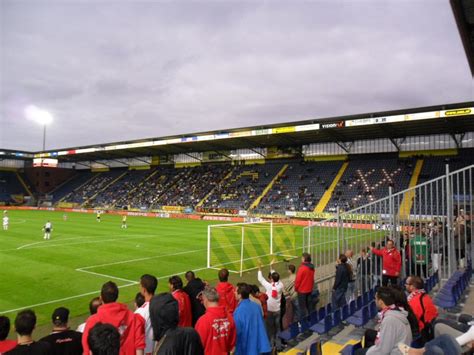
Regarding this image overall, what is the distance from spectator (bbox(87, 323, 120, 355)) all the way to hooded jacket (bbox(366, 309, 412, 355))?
3.01 m

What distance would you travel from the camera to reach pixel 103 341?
3309 millimetres

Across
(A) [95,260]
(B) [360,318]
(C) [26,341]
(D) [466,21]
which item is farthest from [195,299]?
(A) [95,260]

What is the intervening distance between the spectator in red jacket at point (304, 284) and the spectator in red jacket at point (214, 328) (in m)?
5.21

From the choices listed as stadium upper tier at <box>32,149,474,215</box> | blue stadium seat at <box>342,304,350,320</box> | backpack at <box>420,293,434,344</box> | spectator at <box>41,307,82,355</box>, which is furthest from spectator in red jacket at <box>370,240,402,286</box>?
stadium upper tier at <box>32,149,474,215</box>

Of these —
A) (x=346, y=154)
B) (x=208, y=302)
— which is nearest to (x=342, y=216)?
(x=208, y=302)

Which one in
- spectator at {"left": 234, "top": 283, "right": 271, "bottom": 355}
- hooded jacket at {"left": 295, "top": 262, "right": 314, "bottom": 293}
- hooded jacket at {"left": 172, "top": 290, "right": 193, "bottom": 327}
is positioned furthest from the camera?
hooded jacket at {"left": 295, "top": 262, "right": 314, "bottom": 293}

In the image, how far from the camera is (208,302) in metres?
4.43

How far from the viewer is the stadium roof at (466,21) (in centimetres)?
1054

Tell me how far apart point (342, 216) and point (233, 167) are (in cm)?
5137

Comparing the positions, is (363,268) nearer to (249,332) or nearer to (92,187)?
(249,332)

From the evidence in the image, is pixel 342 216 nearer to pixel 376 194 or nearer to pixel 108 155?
pixel 376 194

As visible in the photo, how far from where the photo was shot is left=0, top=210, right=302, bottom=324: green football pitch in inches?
518

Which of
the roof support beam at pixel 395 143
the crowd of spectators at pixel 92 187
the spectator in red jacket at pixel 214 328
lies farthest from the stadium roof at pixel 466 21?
the crowd of spectators at pixel 92 187

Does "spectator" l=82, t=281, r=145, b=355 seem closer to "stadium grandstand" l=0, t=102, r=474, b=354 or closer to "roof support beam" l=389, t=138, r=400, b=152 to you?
"stadium grandstand" l=0, t=102, r=474, b=354
